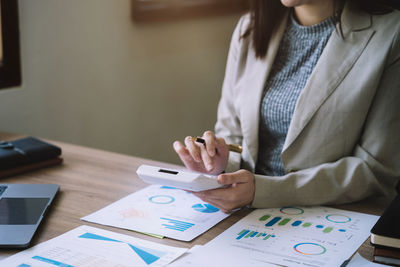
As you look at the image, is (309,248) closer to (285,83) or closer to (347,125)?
(347,125)

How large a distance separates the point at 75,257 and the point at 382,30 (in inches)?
36.6

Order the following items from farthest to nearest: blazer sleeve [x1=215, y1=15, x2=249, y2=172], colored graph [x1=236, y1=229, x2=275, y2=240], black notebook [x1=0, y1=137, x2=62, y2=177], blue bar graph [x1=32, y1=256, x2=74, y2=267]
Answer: blazer sleeve [x1=215, y1=15, x2=249, y2=172] → black notebook [x1=0, y1=137, x2=62, y2=177] → colored graph [x1=236, y1=229, x2=275, y2=240] → blue bar graph [x1=32, y1=256, x2=74, y2=267]

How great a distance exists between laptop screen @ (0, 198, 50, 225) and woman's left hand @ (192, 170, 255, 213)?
1.12 ft

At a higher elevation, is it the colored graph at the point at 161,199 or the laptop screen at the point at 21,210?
the laptop screen at the point at 21,210

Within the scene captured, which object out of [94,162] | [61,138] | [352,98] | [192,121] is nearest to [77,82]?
[61,138]

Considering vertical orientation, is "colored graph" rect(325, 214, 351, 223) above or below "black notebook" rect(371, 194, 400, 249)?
below

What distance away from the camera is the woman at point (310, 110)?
3.94 ft

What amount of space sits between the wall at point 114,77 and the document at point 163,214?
81cm

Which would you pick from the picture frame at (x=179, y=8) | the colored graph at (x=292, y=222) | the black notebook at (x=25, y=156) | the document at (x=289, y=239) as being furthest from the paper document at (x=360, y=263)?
the picture frame at (x=179, y=8)

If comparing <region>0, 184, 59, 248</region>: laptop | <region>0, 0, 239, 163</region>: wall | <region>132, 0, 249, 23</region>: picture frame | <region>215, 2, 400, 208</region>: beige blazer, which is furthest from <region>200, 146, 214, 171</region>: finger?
<region>132, 0, 249, 23</region>: picture frame

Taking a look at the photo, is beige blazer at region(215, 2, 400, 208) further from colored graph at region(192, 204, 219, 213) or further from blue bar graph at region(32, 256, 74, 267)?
blue bar graph at region(32, 256, 74, 267)

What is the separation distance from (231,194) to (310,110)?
361mm

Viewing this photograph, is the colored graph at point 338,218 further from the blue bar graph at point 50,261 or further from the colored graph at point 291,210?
the blue bar graph at point 50,261

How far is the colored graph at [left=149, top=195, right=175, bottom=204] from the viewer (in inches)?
46.4
